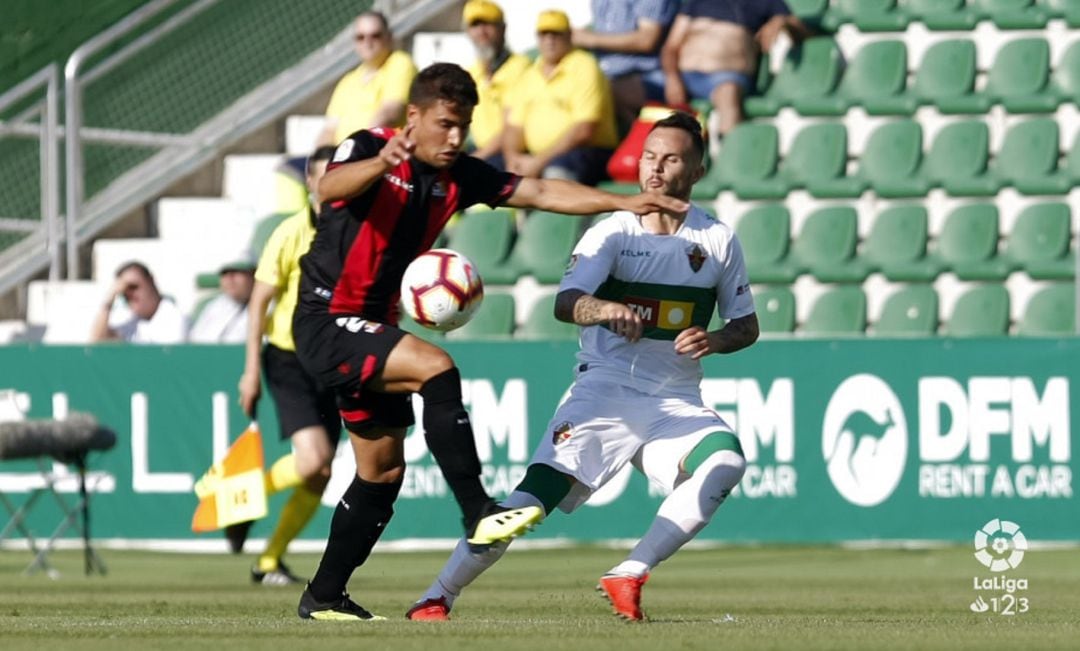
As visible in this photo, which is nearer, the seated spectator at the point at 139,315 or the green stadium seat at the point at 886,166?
the seated spectator at the point at 139,315

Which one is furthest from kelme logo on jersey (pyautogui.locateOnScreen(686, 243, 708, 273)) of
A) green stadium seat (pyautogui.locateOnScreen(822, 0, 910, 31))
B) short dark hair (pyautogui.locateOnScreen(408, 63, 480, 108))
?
green stadium seat (pyautogui.locateOnScreen(822, 0, 910, 31))

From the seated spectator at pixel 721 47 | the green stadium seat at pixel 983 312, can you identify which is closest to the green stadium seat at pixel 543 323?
the seated spectator at pixel 721 47

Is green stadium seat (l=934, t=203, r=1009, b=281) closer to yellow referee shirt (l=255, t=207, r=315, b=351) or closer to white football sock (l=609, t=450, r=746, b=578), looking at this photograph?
yellow referee shirt (l=255, t=207, r=315, b=351)

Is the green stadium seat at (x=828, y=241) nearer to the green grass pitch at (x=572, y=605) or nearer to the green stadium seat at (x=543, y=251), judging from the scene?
the green stadium seat at (x=543, y=251)

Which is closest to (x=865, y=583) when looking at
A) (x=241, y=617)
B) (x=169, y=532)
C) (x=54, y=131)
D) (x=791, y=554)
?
(x=791, y=554)

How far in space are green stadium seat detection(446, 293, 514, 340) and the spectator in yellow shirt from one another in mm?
1573

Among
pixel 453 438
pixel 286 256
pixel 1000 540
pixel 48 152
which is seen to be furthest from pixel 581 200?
pixel 48 152

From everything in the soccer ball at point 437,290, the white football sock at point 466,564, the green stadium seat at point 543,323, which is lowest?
the white football sock at point 466,564

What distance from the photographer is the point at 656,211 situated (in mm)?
7879

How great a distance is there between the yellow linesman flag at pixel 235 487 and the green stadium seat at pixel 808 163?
522cm

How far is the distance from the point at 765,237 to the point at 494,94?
8.36ft

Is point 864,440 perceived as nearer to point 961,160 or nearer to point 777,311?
point 777,311

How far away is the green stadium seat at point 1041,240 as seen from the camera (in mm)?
15141

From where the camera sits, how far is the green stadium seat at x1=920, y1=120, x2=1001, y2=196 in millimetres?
15891
